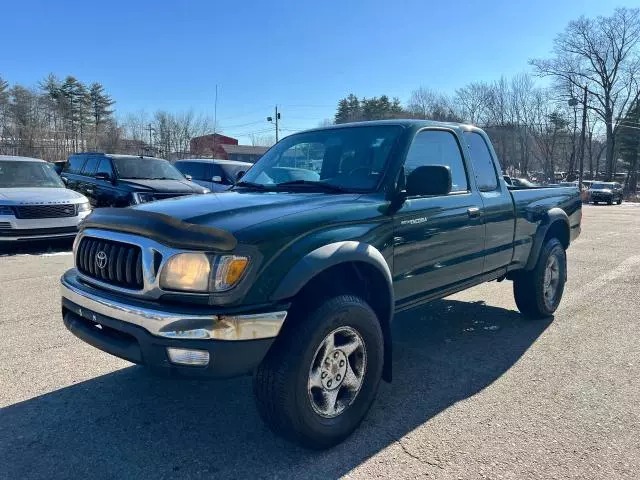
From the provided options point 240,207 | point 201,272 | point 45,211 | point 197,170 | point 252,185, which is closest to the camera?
point 201,272

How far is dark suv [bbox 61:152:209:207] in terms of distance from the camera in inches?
404

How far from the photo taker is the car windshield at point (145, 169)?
11.2 metres

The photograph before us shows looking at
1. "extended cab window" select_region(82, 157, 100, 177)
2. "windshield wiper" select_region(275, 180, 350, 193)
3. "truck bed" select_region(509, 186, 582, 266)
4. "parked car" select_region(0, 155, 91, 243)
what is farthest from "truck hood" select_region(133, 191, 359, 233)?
"extended cab window" select_region(82, 157, 100, 177)

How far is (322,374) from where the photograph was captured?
108 inches

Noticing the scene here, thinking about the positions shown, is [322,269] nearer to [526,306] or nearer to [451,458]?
[451,458]

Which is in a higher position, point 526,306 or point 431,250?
point 431,250

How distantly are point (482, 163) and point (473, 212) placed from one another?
725 mm

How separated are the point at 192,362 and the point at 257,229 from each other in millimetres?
711

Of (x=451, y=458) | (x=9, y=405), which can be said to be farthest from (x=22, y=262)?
(x=451, y=458)

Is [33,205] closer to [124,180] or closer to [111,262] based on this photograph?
[124,180]

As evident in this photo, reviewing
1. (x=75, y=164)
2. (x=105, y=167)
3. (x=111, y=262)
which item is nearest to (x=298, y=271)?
(x=111, y=262)

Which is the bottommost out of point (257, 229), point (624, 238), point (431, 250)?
point (624, 238)

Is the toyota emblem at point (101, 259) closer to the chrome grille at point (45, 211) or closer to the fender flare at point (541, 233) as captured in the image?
the fender flare at point (541, 233)

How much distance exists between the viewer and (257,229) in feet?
8.36
